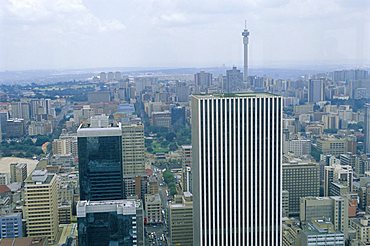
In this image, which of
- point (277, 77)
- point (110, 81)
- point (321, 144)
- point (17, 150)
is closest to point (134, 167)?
point (110, 81)

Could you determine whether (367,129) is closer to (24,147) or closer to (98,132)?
(98,132)

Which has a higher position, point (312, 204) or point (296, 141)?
point (296, 141)

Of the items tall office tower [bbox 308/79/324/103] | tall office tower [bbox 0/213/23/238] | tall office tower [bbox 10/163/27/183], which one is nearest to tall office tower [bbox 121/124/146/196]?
tall office tower [bbox 10/163/27/183]

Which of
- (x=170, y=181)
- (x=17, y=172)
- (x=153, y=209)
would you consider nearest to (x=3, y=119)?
(x=17, y=172)

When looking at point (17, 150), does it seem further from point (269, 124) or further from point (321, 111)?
point (321, 111)

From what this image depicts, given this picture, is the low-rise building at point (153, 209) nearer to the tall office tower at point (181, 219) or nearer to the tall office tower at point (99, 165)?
the tall office tower at point (181, 219)

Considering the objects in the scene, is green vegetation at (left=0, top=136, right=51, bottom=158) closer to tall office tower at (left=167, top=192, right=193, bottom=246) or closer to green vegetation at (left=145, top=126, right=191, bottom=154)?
green vegetation at (left=145, top=126, right=191, bottom=154)

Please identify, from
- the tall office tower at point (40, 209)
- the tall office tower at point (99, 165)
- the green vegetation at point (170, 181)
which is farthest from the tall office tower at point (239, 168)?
the green vegetation at point (170, 181)
